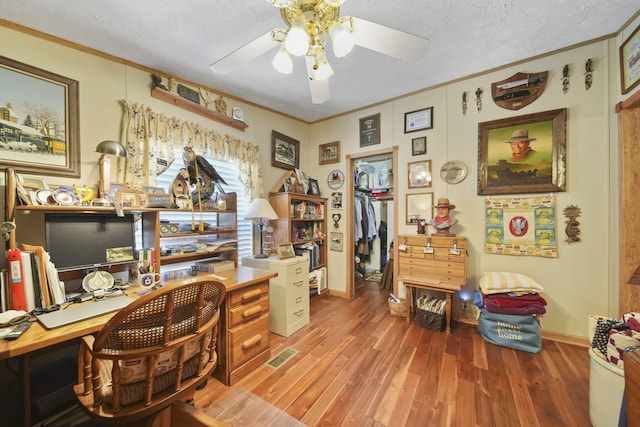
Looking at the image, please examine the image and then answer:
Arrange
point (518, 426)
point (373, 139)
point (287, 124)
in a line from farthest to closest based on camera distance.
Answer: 1. point (287, 124)
2. point (373, 139)
3. point (518, 426)

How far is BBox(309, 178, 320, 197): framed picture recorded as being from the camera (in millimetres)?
3406

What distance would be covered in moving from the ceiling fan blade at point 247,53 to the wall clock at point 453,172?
218 centimetres

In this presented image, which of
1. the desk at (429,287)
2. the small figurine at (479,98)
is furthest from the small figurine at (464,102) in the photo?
the desk at (429,287)

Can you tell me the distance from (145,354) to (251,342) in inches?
42.0

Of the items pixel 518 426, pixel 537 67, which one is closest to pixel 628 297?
pixel 518 426

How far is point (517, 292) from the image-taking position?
2.01 m

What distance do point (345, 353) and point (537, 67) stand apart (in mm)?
3214

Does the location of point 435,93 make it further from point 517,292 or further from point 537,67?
point 517,292

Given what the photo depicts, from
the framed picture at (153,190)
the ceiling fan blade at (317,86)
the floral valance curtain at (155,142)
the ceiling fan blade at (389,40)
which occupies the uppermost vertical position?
the ceiling fan blade at (389,40)

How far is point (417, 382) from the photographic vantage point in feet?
5.32

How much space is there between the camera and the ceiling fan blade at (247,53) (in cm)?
123

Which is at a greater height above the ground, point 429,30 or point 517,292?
point 429,30

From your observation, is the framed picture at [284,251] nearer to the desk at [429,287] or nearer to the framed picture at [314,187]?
the framed picture at [314,187]

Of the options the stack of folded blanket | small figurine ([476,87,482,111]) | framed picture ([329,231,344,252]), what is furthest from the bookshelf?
small figurine ([476,87,482,111])
